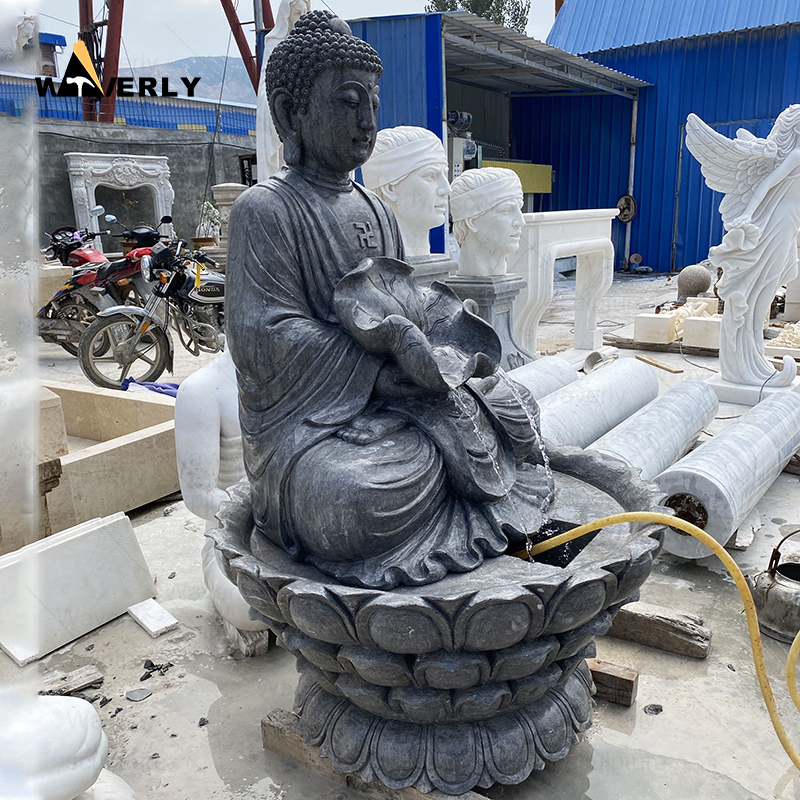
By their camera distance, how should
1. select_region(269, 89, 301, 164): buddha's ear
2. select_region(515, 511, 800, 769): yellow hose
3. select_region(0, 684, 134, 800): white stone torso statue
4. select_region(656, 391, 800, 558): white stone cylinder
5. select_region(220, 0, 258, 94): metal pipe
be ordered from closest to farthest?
select_region(0, 684, 134, 800): white stone torso statue, select_region(515, 511, 800, 769): yellow hose, select_region(269, 89, 301, 164): buddha's ear, select_region(656, 391, 800, 558): white stone cylinder, select_region(220, 0, 258, 94): metal pipe

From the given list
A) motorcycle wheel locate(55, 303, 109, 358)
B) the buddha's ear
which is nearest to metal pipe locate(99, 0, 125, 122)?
motorcycle wheel locate(55, 303, 109, 358)

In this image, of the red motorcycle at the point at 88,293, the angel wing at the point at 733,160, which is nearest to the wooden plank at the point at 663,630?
the angel wing at the point at 733,160

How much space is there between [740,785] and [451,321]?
1.55 meters

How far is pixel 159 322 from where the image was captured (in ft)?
20.7

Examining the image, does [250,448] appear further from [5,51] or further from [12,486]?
[5,51]

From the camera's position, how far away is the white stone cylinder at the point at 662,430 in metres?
3.46

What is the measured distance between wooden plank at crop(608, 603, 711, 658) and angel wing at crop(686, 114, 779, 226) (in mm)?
3506

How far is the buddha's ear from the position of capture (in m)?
2.03

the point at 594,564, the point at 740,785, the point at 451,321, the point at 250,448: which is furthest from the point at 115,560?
the point at 740,785

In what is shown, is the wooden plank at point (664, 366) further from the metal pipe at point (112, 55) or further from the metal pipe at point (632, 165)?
the metal pipe at point (112, 55)

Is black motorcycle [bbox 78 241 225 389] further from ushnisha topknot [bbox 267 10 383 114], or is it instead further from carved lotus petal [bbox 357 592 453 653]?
carved lotus petal [bbox 357 592 453 653]

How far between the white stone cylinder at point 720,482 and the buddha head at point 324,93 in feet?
6.40

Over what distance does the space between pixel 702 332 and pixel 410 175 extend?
3.78 m

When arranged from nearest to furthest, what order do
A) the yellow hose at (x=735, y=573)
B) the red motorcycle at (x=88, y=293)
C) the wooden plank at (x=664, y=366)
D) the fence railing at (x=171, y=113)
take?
the yellow hose at (x=735, y=573) → the wooden plank at (x=664, y=366) → the red motorcycle at (x=88, y=293) → the fence railing at (x=171, y=113)
